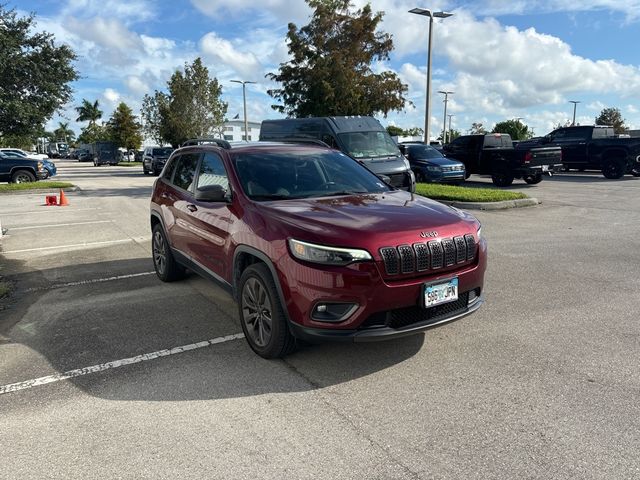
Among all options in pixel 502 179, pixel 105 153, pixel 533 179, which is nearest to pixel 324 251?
pixel 502 179

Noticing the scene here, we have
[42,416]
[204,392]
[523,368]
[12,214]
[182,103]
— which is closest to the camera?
[42,416]

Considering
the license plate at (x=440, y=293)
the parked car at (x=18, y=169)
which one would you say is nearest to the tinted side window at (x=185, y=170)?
the license plate at (x=440, y=293)

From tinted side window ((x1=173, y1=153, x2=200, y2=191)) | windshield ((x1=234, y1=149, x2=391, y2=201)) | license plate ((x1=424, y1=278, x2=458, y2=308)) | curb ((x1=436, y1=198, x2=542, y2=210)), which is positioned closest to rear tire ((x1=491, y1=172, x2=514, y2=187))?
curb ((x1=436, y1=198, x2=542, y2=210))

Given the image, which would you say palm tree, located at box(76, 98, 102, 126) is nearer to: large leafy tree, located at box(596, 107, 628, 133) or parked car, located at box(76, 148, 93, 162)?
parked car, located at box(76, 148, 93, 162)

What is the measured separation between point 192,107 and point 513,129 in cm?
5966

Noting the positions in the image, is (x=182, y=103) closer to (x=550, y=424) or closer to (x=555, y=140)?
(x=555, y=140)

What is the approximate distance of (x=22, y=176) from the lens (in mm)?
22781

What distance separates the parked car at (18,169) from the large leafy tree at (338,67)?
487 inches

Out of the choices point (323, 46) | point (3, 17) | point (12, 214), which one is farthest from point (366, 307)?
point (3, 17)

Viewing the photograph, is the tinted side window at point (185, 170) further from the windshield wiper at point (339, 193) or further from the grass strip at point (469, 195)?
the grass strip at point (469, 195)

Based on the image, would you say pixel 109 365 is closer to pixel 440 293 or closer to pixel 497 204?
pixel 440 293

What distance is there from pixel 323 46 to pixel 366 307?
17215 mm

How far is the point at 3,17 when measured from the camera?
18.4 m

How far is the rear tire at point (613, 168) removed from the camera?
19.6 metres
